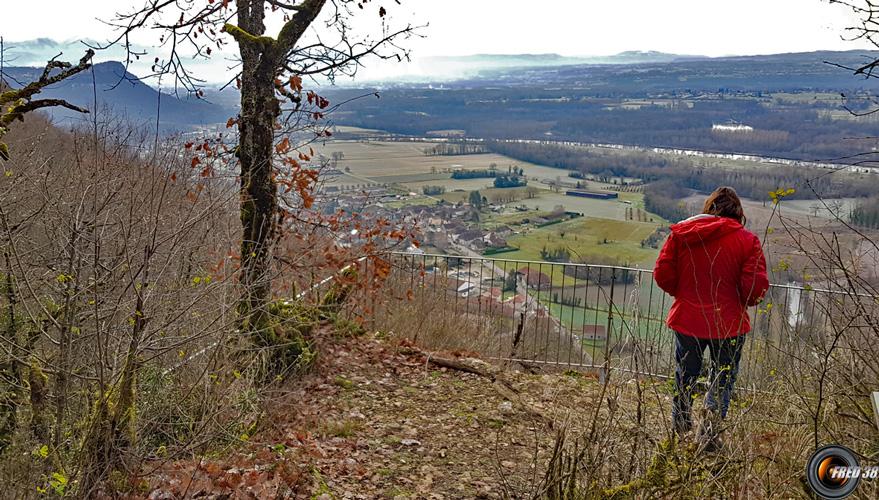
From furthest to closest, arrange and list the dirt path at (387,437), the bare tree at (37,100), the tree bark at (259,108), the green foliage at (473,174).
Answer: the green foliage at (473,174), the tree bark at (259,108), the dirt path at (387,437), the bare tree at (37,100)

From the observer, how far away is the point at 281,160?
24.6ft

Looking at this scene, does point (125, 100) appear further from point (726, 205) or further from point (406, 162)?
point (406, 162)

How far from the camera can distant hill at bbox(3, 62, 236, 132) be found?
Answer: 7.47 meters

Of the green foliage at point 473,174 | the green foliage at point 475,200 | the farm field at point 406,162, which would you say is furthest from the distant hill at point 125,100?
the green foliage at point 473,174

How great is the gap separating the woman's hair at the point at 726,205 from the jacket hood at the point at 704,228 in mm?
81

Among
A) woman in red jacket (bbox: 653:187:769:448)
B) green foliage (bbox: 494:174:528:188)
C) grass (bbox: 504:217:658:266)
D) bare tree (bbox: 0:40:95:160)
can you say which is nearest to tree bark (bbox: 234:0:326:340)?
bare tree (bbox: 0:40:95:160)

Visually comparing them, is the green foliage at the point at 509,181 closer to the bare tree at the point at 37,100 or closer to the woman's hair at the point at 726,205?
the woman's hair at the point at 726,205

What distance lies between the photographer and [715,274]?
5.15m

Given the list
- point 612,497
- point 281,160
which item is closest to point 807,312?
point 612,497

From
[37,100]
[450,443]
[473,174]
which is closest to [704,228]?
[450,443]

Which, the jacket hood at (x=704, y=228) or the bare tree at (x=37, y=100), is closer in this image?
the bare tree at (x=37, y=100)

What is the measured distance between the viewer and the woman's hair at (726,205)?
530 cm

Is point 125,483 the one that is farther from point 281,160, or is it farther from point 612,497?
point 281,160

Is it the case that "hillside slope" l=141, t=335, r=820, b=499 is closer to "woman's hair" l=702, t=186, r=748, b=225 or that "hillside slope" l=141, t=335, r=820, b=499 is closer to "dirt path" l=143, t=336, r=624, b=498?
"dirt path" l=143, t=336, r=624, b=498
